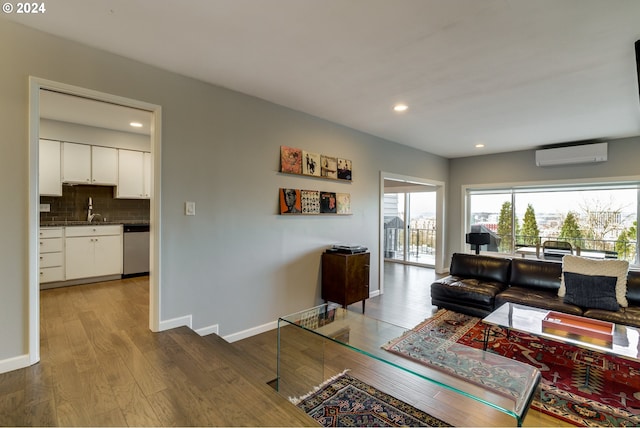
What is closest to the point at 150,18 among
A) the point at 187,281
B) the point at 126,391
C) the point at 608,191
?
the point at 187,281

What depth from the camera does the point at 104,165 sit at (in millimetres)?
4680

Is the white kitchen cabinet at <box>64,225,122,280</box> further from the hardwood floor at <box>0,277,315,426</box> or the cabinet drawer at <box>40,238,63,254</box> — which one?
the hardwood floor at <box>0,277,315,426</box>

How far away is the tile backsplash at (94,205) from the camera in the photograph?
4.57 m

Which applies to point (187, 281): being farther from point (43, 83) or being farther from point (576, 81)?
point (576, 81)

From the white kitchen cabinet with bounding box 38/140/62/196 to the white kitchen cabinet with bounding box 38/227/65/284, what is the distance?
1.91ft

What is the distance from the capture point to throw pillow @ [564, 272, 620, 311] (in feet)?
10.1

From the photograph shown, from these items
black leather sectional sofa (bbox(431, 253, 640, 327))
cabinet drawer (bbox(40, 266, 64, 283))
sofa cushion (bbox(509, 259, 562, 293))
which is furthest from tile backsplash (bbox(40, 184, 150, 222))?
sofa cushion (bbox(509, 259, 562, 293))

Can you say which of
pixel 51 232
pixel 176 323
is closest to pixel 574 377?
pixel 176 323

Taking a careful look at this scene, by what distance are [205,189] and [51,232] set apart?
9.42 feet

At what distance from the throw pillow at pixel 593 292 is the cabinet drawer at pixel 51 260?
6.34 metres

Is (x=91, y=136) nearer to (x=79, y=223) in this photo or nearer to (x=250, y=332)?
(x=79, y=223)

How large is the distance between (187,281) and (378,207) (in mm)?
3175

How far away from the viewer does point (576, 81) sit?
273 centimetres

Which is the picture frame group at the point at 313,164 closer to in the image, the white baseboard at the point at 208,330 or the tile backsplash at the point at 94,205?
the white baseboard at the point at 208,330
